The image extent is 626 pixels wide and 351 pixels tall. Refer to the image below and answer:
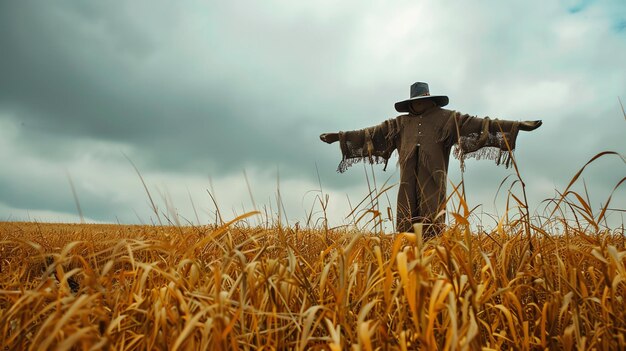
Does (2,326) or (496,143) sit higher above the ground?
(496,143)

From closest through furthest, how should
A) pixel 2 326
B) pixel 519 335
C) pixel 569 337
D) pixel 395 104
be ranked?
1. pixel 569 337
2. pixel 2 326
3. pixel 519 335
4. pixel 395 104

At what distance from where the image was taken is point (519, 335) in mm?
1435

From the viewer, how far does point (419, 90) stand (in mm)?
5480

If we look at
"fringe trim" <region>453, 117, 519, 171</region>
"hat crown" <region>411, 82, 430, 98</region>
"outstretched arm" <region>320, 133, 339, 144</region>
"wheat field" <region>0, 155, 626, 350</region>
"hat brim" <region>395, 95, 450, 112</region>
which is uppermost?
"hat crown" <region>411, 82, 430, 98</region>

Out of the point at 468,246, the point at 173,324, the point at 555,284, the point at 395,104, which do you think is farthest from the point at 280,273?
the point at 395,104

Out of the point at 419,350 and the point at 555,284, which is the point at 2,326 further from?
the point at 555,284

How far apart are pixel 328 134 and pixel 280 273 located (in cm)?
480

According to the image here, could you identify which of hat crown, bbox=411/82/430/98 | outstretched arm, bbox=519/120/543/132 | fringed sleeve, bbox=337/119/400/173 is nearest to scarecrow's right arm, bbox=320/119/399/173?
fringed sleeve, bbox=337/119/400/173

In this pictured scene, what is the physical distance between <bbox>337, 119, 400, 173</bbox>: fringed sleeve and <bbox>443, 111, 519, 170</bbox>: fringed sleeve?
86cm

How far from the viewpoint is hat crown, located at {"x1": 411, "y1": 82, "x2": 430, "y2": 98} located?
5469 millimetres

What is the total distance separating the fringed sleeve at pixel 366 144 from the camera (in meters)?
5.80

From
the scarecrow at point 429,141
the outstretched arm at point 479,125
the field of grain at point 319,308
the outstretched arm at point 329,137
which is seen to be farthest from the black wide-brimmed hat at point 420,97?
the field of grain at point 319,308

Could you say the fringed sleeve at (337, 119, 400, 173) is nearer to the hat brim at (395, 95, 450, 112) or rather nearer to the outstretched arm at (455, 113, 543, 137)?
the hat brim at (395, 95, 450, 112)

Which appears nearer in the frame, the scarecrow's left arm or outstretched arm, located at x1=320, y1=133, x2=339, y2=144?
the scarecrow's left arm
